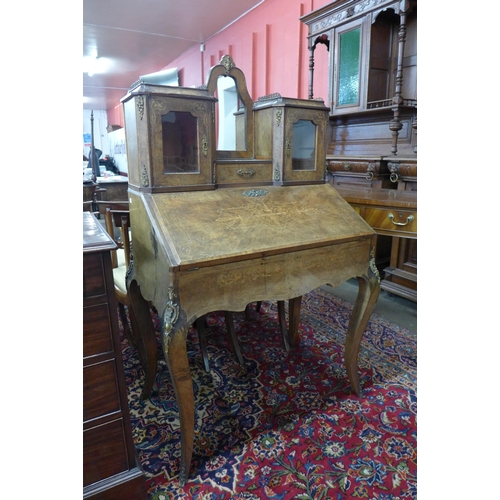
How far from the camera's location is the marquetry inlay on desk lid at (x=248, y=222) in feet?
4.27

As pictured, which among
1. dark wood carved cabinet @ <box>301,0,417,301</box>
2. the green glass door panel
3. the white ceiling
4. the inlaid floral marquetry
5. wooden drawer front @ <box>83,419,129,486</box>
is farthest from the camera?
the white ceiling

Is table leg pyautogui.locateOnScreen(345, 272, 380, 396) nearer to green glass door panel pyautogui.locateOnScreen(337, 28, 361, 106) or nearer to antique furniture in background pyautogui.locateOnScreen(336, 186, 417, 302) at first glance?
antique furniture in background pyautogui.locateOnScreen(336, 186, 417, 302)

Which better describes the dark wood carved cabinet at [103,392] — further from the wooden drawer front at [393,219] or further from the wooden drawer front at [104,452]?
the wooden drawer front at [393,219]

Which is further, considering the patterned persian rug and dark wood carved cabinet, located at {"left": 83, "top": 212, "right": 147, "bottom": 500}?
the patterned persian rug

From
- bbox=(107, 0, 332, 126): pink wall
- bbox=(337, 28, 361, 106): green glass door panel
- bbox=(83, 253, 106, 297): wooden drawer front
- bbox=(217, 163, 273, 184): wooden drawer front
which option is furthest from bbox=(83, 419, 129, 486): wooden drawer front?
bbox=(107, 0, 332, 126): pink wall

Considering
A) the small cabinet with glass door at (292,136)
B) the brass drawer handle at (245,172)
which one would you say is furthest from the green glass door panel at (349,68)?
the brass drawer handle at (245,172)

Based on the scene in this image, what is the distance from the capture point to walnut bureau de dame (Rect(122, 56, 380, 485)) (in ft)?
4.25

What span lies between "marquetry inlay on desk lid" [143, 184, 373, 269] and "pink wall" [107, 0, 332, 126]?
2495mm

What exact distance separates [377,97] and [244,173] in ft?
7.28

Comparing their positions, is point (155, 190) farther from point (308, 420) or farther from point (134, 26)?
point (134, 26)

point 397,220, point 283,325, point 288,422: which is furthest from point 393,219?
point 288,422

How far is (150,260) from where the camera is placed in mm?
1434

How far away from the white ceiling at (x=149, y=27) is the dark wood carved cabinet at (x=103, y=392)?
5.07 m

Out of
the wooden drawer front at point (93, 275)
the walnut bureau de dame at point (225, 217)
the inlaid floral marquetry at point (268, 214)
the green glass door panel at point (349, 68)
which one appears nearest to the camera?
the wooden drawer front at point (93, 275)
